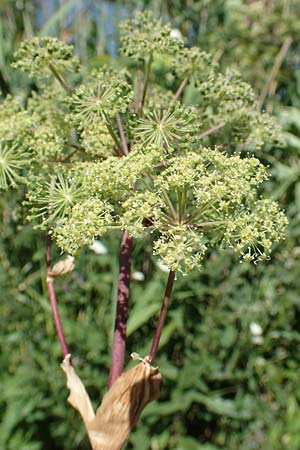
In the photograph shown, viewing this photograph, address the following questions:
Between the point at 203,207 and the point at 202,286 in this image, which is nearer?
the point at 203,207

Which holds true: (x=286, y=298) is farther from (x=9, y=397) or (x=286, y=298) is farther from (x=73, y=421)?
(x=9, y=397)

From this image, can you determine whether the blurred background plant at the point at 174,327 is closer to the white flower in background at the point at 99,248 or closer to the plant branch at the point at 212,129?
the white flower in background at the point at 99,248

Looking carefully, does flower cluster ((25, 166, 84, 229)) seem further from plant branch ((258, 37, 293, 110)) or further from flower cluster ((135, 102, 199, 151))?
plant branch ((258, 37, 293, 110))

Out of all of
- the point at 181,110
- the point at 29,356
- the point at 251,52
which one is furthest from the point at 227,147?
the point at 251,52

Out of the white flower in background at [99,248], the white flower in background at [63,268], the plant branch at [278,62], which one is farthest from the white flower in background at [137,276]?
the white flower in background at [63,268]

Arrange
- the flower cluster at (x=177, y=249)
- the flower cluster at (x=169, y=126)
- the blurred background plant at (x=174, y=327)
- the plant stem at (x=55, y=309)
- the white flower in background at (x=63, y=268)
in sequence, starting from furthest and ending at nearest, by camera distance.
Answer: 1. the blurred background plant at (x=174, y=327)
2. the white flower in background at (x=63, y=268)
3. the plant stem at (x=55, y=309)
4. the flower cluster at (x=169, y=126)
5. the flower cluster at (x=177, y=249)

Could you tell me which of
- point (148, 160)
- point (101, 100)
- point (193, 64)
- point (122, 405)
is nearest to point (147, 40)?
point (193, 64)

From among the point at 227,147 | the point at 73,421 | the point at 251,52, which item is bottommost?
the point at 73,421

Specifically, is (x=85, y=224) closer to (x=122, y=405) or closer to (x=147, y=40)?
(x=122, y=405)
